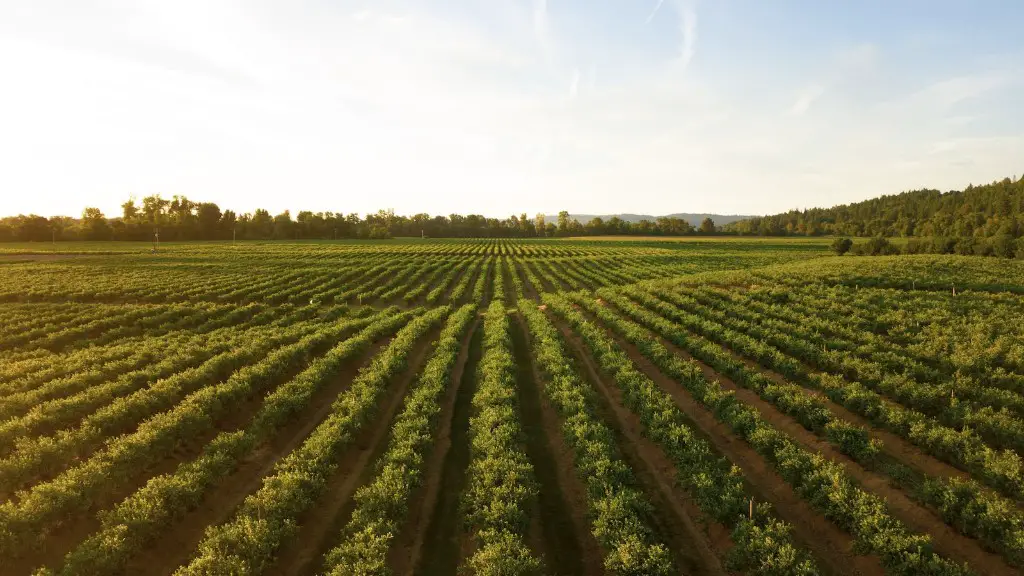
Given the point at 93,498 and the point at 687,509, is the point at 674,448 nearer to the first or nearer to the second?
the point at 687,509

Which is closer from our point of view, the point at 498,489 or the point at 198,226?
the point at 498,489

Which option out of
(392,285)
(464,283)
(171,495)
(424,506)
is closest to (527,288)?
(464,283)

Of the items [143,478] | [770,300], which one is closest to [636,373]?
[143,478]

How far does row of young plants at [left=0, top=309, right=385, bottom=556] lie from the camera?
31.3 ft

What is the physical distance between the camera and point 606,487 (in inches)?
449

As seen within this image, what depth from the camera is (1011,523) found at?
9.52m

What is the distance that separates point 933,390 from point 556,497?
15952mm

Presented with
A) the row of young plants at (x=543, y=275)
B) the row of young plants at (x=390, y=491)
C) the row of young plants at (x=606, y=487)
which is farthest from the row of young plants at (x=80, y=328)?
the row of young plants at (x=543, y=275)

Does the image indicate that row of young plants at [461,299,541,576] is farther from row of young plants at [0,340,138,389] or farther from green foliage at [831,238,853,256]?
green foliage at [831,238,853,256]

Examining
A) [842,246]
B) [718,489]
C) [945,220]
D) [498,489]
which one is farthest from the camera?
[945,220]

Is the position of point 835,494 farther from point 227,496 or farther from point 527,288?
point 527,288

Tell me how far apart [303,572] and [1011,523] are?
16.2m

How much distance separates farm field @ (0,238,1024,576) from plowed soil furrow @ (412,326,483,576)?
0.21 feet

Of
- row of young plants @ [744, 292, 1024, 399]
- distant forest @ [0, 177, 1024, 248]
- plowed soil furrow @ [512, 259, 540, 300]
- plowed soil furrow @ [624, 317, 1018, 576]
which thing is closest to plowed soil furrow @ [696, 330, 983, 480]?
plowed soil furrow @ [624, 317, 1018, 576]
